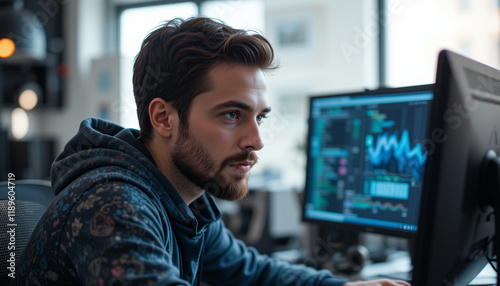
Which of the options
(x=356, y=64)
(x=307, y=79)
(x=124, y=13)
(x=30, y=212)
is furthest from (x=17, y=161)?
(x=30, y=212)

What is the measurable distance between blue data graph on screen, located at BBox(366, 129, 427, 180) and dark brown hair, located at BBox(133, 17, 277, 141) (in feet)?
1.23

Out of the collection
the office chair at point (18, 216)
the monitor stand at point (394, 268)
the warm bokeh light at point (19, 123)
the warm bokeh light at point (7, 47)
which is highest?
the warm bokeh light at point (7, 47)

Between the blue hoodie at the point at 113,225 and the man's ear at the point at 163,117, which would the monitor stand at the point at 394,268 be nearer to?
the blue hoodie at the point at 113,225

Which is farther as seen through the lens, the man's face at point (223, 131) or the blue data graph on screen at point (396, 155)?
the blue data graph on screen at point (396, 155)

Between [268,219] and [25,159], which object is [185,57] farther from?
[25,159]

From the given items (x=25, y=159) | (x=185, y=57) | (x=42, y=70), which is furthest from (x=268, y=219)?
(x=42, y=70)

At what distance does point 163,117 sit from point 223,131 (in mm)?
149

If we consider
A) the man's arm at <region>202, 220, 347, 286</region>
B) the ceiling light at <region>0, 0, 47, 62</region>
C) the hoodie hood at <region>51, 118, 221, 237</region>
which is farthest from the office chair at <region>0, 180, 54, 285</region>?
the ceiling light at <region>0, 0, 47, 62</region>

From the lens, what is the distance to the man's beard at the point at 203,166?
1001mm

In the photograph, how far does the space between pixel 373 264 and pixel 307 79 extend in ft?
8.99

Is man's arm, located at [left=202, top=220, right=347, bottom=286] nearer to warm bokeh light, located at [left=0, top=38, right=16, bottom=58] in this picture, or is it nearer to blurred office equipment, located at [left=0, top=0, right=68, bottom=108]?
warm bokeh light, located at [left=0, top=38, right=16, bottom=58]

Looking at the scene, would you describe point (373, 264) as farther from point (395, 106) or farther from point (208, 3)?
point (208, 3)

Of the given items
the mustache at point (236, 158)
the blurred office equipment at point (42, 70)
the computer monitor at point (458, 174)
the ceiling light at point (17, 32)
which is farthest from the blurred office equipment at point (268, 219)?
the blurred office equipment at point (42, 70)

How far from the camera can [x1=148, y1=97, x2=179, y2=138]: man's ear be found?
102cm
